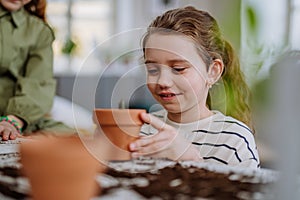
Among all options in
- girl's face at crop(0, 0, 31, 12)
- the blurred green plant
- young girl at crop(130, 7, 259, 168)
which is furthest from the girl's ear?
the blurred green plant

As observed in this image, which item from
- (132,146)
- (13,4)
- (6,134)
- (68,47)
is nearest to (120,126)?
(132,146)

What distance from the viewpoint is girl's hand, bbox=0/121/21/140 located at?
58 centimetres

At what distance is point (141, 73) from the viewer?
1.58 ft

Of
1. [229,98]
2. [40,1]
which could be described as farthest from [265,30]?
[40,1]

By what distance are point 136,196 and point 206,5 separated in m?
0.20

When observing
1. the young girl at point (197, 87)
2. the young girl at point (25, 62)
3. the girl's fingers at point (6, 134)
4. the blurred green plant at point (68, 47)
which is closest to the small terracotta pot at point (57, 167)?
the young girl at point (197, 87)

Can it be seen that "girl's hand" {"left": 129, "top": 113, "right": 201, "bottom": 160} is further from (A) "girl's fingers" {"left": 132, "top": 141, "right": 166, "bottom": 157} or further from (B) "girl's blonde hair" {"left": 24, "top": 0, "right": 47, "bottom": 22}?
(B) "girl's blonde hair" {"left": 24, "top": 0, "right": 47, "bottom": 22}

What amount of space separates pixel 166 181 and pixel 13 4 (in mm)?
395

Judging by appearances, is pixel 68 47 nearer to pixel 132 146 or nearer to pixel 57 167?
pixel 132 146

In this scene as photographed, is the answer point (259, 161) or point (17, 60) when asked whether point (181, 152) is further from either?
point (17, 60)

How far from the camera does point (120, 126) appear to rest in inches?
15.5

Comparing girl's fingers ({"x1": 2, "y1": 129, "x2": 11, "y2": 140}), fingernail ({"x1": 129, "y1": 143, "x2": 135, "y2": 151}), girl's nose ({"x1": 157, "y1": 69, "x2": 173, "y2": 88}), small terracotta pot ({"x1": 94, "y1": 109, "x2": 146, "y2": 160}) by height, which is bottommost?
girl's fingers ({"x1": 2, "y1": 129, "x2": 11, "y2": 140})

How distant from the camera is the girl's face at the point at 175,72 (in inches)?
18.3

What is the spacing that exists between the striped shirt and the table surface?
1.2 inches
